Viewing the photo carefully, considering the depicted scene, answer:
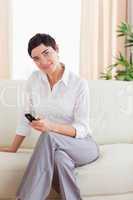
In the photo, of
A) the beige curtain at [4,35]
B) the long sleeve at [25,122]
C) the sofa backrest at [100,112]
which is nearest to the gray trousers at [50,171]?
the long sleeve at [25,122]

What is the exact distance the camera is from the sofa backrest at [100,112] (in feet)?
9.14

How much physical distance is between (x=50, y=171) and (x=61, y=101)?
493 millimetres

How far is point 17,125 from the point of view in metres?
2.79

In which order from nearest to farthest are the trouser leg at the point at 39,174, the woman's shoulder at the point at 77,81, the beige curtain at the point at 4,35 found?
the trouser leg at the point at 39,174
the woman's shoulder at the point at 77,81
the beige curtain at the point at 4,35

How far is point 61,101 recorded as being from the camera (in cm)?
247

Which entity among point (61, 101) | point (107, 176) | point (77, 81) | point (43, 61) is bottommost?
point (107, 176)

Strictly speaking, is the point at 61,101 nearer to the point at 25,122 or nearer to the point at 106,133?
the point at 25,122

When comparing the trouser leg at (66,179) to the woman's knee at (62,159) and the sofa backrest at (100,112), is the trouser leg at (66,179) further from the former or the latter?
the sofa backrest at (100,112)

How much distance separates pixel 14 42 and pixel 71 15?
2.04 feet

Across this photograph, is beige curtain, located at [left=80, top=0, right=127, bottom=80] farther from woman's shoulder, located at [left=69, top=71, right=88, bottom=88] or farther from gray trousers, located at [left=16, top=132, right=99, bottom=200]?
gray trousers, located at [left=16, top=132, right=99, bottom=200]

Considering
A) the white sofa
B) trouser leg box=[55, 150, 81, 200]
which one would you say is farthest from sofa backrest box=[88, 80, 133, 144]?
trouser leg box=[55, 150, 81, 200]

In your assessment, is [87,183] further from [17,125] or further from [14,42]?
[14,42]

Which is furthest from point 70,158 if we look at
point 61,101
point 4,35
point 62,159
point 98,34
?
point 98,34

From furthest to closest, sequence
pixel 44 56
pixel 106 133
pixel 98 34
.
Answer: pixel 98 34
pixel 106 133
pixel 44 56
